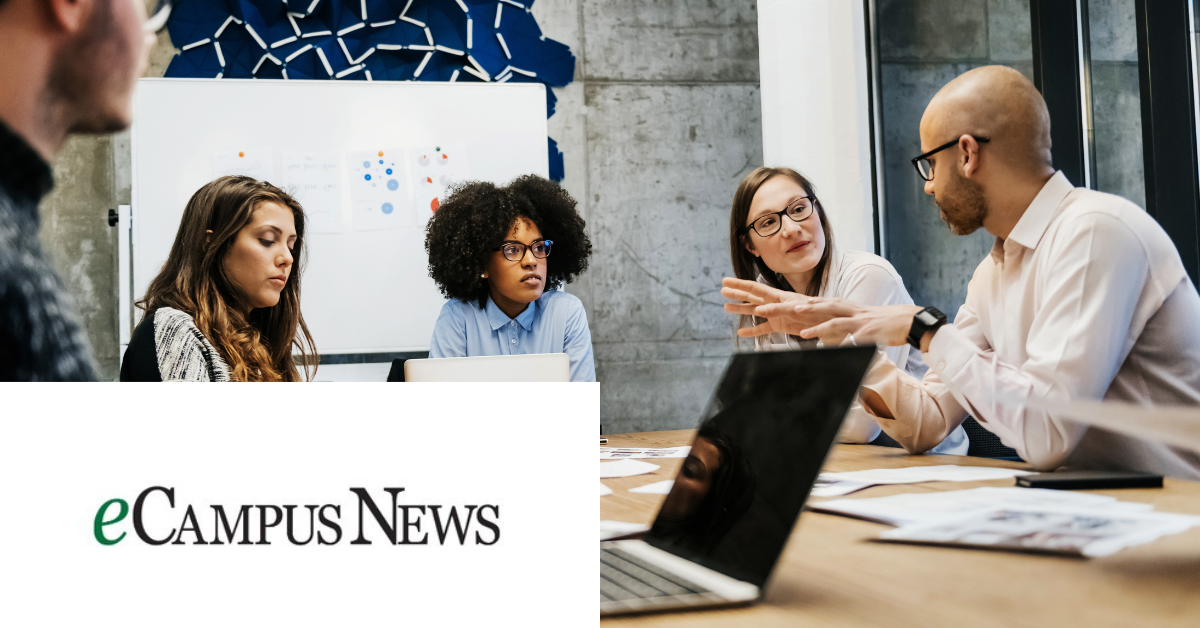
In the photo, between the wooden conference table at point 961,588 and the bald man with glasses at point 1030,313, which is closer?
the wooden conference table at point 961,588

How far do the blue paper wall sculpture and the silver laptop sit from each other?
2.73m

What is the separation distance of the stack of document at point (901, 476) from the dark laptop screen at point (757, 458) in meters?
0.35

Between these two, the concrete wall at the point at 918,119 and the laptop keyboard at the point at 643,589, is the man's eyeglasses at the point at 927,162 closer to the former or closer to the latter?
the laptop keyboard at the point at 643,589

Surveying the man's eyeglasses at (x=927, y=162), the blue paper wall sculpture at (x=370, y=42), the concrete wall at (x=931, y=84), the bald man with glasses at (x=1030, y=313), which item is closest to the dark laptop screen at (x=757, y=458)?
the bald man with glasses at (x=1030, y=313)

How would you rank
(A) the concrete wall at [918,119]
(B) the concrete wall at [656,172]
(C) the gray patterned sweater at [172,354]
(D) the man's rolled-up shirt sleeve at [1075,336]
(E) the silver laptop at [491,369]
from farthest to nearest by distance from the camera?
(B) the concrete wall at [656,172], (A) the concrete wall at [918,119], (C) the gray patterned sweater at [172,354], (E) the silver laptop at [491,369], (D) the man's rolled-up shirt sleeve at [1075,336]

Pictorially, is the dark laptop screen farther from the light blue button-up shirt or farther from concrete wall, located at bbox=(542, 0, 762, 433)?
concrete wall, located at bbox=(542, 0, 762, 433)

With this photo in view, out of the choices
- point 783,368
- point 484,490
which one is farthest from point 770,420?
point 484,490

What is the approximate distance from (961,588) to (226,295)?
196cm

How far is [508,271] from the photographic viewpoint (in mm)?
2967

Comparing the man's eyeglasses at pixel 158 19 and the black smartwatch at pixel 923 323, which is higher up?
the man's eyeglasses at pixel 158 19

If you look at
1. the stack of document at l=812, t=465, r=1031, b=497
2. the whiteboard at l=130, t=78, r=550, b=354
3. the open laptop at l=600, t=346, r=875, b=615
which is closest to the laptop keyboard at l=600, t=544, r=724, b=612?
the open laptop at l=600, t=346, r=875, b=615

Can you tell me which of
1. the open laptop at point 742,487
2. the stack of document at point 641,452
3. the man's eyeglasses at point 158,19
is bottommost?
the stack of document at point 641,452

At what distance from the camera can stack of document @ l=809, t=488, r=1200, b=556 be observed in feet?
2.04

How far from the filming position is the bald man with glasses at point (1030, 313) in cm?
124
